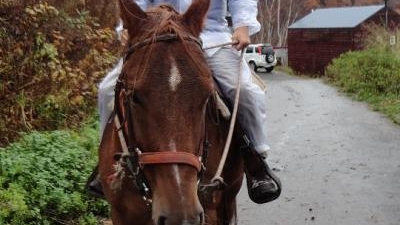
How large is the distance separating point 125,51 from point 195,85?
61 cm

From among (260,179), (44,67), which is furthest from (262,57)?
(260,179)

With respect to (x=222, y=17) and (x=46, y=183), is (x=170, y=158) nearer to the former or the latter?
(x=222, y=17)

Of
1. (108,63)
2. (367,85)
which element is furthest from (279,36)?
(108,63)

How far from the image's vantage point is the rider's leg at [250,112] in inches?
170

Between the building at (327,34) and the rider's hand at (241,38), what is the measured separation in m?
36.9

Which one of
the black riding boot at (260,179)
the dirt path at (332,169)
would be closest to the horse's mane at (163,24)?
the black riding boot at (260,179)

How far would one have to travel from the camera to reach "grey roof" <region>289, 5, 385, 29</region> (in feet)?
140

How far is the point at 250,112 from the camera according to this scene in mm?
4414

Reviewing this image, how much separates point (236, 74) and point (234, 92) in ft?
0.49

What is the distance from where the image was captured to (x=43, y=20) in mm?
8883

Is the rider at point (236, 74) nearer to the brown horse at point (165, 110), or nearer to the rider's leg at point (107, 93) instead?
the rider's leg at point (107, 93)

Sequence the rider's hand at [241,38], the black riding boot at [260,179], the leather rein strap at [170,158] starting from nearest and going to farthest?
the leather rein strap at [170,158] < the rider's hand at [241,38] < the black riding boot at [260,179]

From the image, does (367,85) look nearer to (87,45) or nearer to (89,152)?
(87,45)

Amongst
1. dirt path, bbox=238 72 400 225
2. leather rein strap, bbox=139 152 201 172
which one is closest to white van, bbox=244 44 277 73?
dirt path, bbox=238 72 400 225
